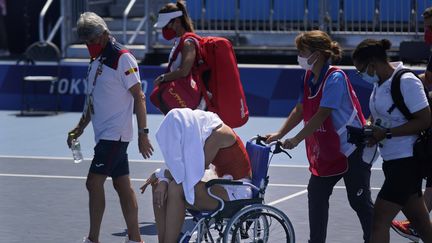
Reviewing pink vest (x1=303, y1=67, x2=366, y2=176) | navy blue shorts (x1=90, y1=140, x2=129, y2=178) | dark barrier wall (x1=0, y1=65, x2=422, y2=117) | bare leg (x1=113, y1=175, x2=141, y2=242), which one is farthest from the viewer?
dark barrier wall (x1=0, y1=65, x2=422, y2=117)

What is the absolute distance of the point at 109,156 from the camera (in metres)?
7.99

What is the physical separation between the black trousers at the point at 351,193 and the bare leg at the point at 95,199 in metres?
1.58

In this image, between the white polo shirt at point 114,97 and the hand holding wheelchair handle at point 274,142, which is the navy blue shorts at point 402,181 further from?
the white polo shirt at point 114,97

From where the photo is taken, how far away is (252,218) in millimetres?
7195

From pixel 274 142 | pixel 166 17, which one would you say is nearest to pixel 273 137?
pixel 274 142

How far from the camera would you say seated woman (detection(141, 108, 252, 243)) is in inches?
283

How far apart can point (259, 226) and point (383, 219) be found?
96 centimetres

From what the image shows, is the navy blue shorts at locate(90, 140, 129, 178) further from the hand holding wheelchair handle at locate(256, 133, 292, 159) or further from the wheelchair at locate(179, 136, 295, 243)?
the hand holding wheelchair handle at locate(256, 133, 292, 159)

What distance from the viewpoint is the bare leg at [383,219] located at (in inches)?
269

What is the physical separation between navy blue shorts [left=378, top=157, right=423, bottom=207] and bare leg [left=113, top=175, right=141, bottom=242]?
2115mm

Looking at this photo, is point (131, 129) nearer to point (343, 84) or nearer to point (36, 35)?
point (343, 84)

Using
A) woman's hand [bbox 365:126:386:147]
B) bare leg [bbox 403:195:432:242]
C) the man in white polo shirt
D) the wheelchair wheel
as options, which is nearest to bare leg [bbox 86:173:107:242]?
the man in white polo shirt

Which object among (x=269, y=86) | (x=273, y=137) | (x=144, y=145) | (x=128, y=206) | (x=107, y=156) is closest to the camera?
(x=273, y=137)

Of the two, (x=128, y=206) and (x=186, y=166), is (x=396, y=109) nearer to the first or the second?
(x=186, y=166)
